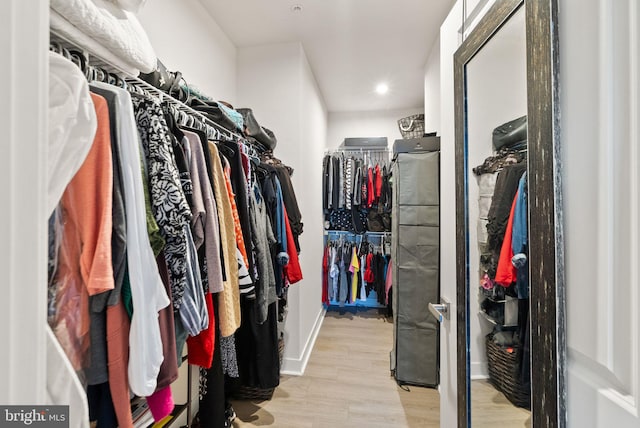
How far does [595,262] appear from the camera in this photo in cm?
43

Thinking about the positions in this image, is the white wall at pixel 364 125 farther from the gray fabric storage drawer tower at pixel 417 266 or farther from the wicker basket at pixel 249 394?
the wicker basket at pixel 249 394

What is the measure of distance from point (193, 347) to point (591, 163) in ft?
3.90

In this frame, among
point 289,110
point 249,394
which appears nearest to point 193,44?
point 289,110

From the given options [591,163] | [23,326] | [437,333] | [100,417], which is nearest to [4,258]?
[23,326]

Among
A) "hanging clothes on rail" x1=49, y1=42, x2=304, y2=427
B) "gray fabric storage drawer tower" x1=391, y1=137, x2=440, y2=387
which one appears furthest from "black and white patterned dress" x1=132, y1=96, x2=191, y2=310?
"gray fabric storage drawer tower" x1=391, y1=137, x2=440, y2=387

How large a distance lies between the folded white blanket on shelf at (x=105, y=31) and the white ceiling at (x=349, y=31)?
1370 mm

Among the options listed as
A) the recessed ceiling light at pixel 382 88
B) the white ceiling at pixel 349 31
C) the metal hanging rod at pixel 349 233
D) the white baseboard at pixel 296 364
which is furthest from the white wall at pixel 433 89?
the white baseboard at pixel 296 364

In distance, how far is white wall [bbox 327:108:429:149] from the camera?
3562mm

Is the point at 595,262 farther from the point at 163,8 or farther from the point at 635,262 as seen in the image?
the point at 163,8

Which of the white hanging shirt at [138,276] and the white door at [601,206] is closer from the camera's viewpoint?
the white door at [601,206]


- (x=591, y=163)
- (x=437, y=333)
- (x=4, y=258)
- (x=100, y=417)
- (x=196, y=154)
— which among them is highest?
(x=196, y=154)

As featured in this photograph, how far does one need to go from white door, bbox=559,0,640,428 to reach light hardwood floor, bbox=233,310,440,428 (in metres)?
1.50

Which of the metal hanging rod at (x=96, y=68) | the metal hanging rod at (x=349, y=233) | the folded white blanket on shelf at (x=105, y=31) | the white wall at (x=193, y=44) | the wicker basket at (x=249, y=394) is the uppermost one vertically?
the white wall at (x=193, y=44)

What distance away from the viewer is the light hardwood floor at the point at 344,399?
1634 millimetres
